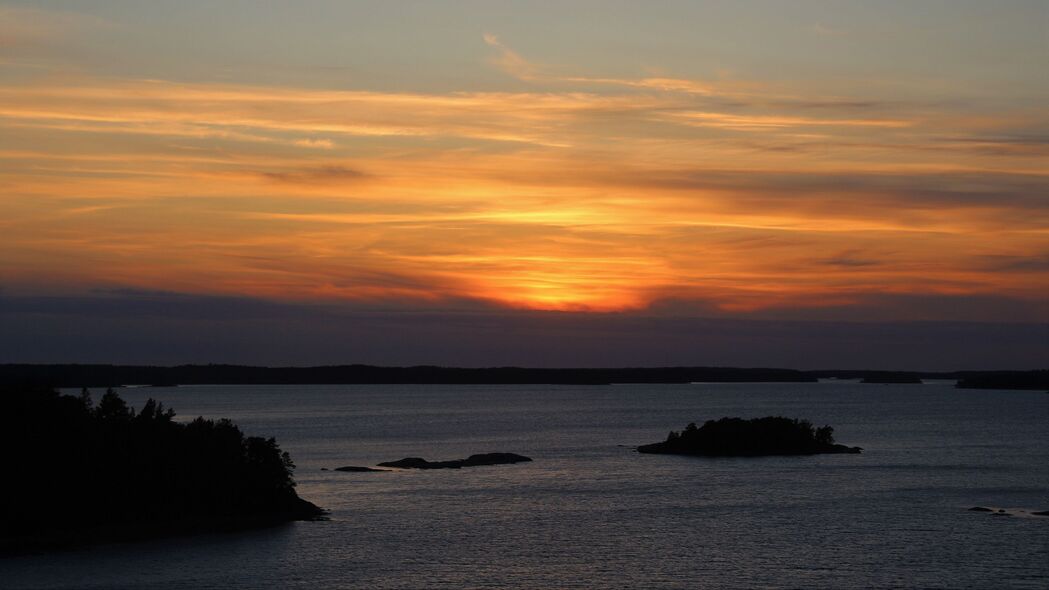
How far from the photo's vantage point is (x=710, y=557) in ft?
266

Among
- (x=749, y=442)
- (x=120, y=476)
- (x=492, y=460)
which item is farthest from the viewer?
(x=749, y=442)

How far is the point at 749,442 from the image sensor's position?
164 meters

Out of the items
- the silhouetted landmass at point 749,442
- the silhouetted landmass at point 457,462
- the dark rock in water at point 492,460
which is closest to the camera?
the silhouetted landmass at point 457,462

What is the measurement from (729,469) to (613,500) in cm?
3635

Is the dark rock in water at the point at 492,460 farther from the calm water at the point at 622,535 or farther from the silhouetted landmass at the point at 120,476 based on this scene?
the silhouetted landmass at the point at 120,476

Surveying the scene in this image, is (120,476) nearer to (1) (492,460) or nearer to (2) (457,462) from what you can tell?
(2) (457,462)

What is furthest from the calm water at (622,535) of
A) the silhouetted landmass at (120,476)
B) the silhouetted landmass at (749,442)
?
the silhouetted landmass at (749,442)

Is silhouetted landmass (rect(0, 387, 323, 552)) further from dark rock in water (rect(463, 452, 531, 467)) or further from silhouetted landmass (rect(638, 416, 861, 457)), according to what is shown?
silhouetted landmass (rect(638, 416, 861, 457))

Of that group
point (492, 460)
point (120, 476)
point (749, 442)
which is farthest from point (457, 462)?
point (120, 476)

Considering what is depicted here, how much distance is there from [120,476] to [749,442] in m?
100

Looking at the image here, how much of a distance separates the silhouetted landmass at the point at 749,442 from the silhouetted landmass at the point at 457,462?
980 inches

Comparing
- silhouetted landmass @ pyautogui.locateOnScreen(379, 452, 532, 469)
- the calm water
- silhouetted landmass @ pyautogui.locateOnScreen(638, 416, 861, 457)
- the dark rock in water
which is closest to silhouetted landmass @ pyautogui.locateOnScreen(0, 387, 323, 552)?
the calm water

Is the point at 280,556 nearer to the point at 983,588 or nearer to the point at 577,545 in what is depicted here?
the point at 577,545

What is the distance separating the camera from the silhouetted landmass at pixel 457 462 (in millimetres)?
138625
